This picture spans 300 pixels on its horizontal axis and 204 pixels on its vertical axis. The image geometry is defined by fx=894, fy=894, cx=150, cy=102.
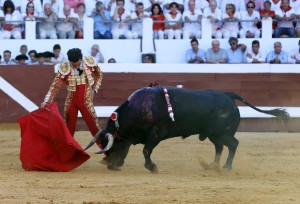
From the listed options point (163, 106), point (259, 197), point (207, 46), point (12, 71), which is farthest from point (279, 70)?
point (259, 197)

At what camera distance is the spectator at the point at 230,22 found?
42.9ft

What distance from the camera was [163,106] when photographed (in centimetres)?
816

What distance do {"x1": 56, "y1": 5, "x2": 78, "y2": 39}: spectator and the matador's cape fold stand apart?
4.80 meters

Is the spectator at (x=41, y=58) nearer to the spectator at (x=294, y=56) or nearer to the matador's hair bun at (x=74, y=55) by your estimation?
the spectator at (x=294, y=56)

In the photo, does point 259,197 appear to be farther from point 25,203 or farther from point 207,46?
point 207,46

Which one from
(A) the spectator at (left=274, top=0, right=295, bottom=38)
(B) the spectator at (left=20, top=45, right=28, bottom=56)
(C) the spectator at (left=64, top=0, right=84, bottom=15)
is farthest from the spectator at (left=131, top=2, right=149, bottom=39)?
(A) the spectator at (left=274, top=0, right=295, bottom=38)

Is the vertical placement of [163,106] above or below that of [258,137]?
above

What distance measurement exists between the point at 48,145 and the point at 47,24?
5.15 meters

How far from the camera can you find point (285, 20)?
43.1 ft

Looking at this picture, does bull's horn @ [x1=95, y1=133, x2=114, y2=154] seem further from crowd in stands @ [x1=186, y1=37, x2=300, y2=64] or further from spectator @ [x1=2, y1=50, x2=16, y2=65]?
spectator @ [x1=2, y1=50, x2=16, y2=65]

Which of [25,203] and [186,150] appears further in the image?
[186,150]

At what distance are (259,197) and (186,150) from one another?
13.1 ft

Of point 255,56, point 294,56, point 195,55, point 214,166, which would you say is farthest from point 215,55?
point 214,166

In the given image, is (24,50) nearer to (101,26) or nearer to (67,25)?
(67,25)
